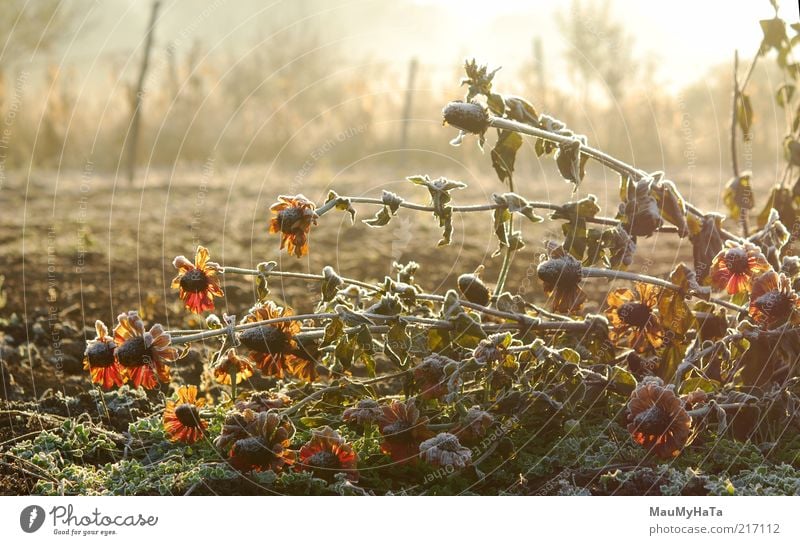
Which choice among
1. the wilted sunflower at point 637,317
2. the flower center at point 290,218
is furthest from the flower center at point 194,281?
the wilted sunflower at point 637,317

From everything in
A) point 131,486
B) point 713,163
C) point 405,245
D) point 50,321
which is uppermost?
point 713,163

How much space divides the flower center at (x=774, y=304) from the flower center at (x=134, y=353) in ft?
5.00

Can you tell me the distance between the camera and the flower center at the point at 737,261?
235 cm

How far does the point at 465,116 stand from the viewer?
218 centimetres

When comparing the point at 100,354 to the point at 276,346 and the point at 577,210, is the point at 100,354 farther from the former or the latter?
the point at 577,210

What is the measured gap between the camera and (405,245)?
471 cm

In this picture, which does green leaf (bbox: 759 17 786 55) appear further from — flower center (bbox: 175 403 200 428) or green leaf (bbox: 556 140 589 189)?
flower center (bbox: 175 403 200 428)

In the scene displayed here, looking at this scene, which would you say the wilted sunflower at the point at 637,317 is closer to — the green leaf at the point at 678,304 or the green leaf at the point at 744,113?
the green leaf at the point at 678,304

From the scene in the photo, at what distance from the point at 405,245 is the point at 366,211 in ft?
3.50

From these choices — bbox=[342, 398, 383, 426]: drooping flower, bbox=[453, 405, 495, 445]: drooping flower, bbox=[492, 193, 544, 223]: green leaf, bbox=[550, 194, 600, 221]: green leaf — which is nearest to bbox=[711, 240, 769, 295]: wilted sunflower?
bbox=[550, 194, 600, 221]: green leaf

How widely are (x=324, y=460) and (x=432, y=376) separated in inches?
13.1
